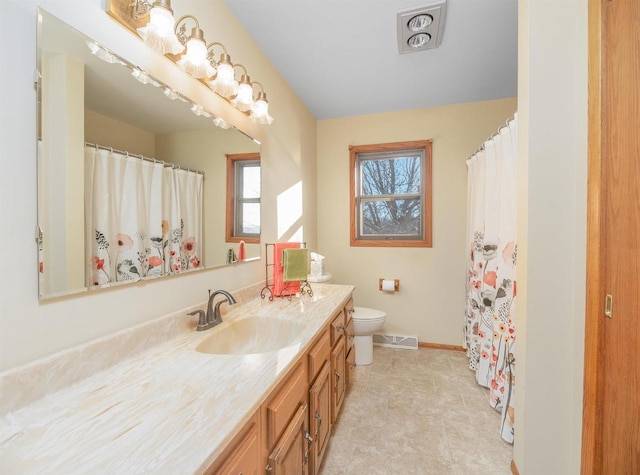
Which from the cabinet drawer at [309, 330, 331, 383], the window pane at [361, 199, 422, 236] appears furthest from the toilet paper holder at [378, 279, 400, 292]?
the cabinet drawer at [309, 330, 331, 383]

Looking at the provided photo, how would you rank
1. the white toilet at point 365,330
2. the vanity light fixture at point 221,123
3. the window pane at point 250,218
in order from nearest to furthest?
the vanity light fixture at point 221,123 < the window pane at point 250,218 < the white toilet at point 365,330

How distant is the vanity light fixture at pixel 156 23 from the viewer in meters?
0.96

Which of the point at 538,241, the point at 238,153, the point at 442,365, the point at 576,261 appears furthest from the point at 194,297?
the point at 442,365

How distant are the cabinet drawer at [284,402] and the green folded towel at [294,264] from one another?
737mm

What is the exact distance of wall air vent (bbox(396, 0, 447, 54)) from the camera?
158cm

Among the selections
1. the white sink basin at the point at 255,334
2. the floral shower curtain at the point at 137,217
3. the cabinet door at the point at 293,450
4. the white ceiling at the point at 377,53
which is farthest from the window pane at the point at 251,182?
the cabinet door at the point at 293,450

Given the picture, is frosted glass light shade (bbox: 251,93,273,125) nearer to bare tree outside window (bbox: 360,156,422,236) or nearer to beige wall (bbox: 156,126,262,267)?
beige wall (bbox: 156,126,262,267)

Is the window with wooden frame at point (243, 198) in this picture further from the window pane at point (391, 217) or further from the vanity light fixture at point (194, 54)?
the window pane at point (391, 217)

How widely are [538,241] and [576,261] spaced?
0.53ft

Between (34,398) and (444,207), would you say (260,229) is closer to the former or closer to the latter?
(34,398)

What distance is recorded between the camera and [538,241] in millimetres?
1218

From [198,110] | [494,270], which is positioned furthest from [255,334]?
[494,270]

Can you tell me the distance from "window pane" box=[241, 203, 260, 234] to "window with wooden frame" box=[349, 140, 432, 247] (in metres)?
1.47

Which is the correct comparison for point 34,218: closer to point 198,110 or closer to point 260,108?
point 198,110
